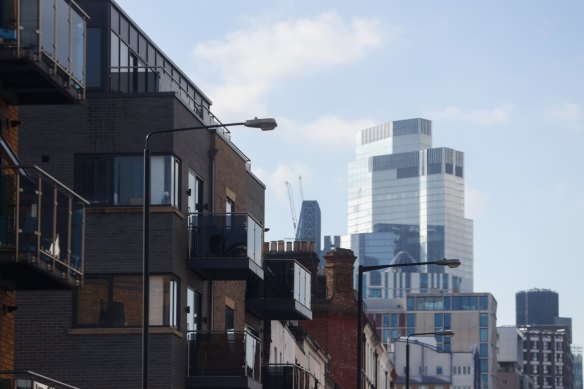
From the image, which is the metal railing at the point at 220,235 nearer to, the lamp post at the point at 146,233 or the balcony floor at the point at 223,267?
the balcony floor at the point at 223,267

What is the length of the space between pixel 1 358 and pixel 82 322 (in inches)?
565

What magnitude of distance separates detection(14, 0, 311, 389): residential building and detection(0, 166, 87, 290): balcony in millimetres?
13290

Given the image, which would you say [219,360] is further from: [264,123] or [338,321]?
[338,321]

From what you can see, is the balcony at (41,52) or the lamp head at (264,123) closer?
the balcony at (41,52)

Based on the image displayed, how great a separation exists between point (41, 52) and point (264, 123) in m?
10.1

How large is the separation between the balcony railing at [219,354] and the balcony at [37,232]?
1598cm

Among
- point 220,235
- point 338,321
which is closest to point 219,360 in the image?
point 220,235

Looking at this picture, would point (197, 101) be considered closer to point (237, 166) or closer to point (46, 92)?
point (237, 166)

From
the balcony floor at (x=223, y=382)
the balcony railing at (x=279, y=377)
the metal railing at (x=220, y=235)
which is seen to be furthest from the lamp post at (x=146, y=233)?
the balcony railing at (x=279, y=377)

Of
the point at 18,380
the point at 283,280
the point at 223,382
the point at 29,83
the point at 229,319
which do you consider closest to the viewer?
the point at 18,380

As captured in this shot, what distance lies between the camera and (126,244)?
136 feet

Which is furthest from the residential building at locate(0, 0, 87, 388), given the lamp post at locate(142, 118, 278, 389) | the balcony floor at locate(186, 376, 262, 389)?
the balcony floor at locate(186, 376, 262, 389)

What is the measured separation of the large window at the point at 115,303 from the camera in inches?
1618

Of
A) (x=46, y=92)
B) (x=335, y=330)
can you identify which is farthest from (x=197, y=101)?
(x=335, y=330)
